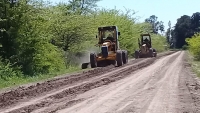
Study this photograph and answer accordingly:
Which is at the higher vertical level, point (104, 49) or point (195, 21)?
point (195, 21)

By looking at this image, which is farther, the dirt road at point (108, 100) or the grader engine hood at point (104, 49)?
the grader engine hood at point (104, 49)

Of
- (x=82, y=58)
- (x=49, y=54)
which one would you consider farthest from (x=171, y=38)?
(x=49, y=54)

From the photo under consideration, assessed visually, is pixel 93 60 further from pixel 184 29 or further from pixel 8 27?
pixel 184 29

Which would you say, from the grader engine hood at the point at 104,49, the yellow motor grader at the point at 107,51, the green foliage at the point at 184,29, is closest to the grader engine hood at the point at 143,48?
the yellow motor grader at the point at 107,51

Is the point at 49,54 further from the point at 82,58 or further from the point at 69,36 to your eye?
the point at 82,58

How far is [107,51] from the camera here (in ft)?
97.6

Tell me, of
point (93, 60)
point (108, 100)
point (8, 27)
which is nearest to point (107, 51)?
point (93, 60)

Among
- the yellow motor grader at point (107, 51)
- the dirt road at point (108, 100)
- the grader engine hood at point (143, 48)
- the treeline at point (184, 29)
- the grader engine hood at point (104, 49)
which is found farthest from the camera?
the treeline at point (184, 29)

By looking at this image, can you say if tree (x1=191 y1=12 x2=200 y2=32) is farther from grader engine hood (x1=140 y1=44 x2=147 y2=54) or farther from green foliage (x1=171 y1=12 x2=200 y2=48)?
grader engine hood (x1=140 y1=44 x2=147 y2=54)

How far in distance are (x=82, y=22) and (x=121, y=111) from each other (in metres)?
24.4

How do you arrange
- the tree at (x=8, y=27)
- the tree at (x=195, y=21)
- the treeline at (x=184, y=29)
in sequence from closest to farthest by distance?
the tree at (x=8, y=27) < the treeline at (x=184, y=29) < the tree at (x=195, y=21)

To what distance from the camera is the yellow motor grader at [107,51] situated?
29766mm

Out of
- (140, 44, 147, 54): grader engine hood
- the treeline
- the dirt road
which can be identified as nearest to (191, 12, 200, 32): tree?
the treeline

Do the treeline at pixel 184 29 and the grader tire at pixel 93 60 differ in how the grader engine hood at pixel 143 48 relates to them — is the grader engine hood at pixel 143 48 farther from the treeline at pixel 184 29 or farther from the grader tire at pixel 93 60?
the treeline at pixel 184 29
